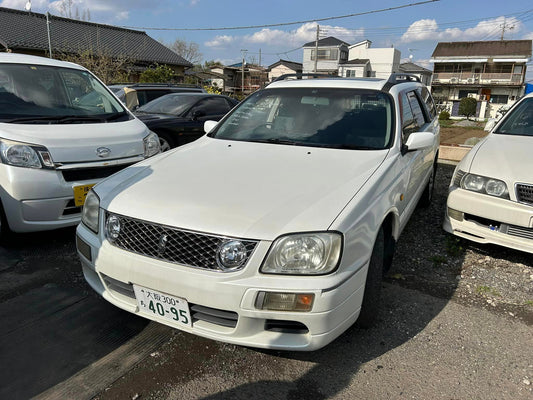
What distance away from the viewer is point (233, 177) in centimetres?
238

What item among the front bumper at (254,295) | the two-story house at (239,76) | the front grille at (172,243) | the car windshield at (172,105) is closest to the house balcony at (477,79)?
the two-story house at (239,76)

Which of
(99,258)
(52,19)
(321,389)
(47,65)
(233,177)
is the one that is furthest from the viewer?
(52,19)

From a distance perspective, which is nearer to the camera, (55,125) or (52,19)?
(55,125)

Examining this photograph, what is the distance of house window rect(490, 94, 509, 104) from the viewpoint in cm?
4012

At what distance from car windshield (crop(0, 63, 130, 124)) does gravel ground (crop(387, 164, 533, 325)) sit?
3.36 m

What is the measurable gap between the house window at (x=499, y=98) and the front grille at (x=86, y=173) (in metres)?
45.4

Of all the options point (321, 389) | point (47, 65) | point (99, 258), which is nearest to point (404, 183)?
point (321, 389)

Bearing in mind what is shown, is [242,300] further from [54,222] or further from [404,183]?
[54,222]

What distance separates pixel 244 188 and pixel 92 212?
0.97 meters

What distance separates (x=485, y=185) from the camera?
3279mm

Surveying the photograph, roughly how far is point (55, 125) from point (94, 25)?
2617 centimetres

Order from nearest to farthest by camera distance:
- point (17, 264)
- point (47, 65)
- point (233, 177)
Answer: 1. point (233, 177)
2. point (17, 264)
3. point (47, 65)

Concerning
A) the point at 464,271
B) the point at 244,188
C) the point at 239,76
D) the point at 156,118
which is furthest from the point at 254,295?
the point at 239,76

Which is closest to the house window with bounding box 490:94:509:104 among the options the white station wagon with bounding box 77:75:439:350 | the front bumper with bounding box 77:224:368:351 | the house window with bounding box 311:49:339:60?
the house window with bounding box 311:49:339:60
